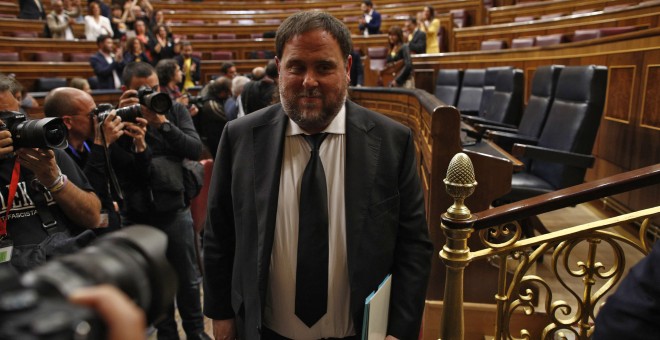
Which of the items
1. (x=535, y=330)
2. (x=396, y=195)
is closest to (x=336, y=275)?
(x=396, y=195)

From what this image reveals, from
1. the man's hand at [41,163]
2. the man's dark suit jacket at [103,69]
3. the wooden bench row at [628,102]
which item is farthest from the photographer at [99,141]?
the man's dark suit jacket at [103,69]

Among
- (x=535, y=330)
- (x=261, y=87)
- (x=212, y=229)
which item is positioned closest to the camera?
(x=212, y=229)

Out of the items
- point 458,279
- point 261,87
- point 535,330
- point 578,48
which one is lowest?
point 535,330

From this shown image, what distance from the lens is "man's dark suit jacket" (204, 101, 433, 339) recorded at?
91 centimetres

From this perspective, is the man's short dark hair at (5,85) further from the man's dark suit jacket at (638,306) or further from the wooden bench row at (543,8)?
the wooden bench row at (543,8)

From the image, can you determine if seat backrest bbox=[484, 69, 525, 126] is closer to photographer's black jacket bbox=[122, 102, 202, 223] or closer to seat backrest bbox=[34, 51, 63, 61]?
photographer's black jacket bbox=[122, 102, 202, 223]

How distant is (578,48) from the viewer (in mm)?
2816

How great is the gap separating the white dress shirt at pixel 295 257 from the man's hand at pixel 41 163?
1.82 feet

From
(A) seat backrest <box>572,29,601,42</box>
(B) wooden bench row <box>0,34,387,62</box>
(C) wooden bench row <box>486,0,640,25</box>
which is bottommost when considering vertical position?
(A) seat backrest <box>572,29,601,42</box>

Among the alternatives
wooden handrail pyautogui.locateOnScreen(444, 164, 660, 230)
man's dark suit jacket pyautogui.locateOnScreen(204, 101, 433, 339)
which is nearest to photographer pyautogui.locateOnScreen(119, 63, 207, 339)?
man's dark suit jacket pyautogui.locateOnScreen(204, 101, 433, 339)

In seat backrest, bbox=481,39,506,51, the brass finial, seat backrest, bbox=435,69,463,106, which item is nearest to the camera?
the brass finial

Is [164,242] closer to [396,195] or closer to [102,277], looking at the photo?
[102,277]

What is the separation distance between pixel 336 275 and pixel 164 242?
0.67 meters

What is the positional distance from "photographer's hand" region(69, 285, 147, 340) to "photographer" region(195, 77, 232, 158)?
120 inches
